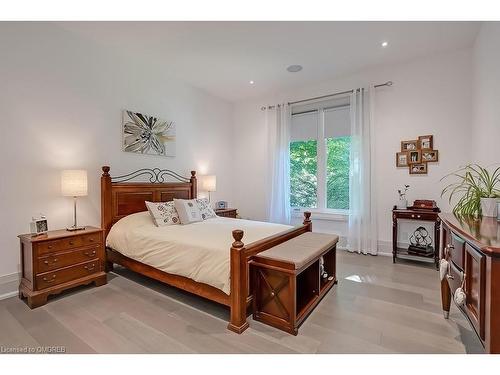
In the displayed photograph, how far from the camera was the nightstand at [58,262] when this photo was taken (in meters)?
2.46

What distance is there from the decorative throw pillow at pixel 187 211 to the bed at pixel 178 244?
19 centimetres

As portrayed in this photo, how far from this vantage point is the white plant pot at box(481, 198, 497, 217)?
1924 mm

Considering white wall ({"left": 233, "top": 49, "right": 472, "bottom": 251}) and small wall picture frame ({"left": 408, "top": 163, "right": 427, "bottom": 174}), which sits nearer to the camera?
white wall ({"left": 233, "top": 49, "right": 472, "bottom": 251})

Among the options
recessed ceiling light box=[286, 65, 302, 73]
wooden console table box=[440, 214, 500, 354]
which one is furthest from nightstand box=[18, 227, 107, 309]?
recessed ceiling light box=[286, 65, 302, 73]

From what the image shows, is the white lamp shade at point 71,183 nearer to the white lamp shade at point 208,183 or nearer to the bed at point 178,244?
the bed at point 178,244

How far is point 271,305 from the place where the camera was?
215cm

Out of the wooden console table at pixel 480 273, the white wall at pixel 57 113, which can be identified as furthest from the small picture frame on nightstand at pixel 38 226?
the wooden console table at pixel 480 273

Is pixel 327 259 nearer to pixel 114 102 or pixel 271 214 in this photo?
pixel 271 214

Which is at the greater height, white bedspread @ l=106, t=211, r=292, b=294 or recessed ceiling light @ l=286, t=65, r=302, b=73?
recessed ceiling light @ l=286, t=65, r=302, b=73

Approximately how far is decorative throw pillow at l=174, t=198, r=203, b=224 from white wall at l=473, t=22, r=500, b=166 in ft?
11.3

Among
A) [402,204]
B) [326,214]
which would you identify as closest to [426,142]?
[402,204]

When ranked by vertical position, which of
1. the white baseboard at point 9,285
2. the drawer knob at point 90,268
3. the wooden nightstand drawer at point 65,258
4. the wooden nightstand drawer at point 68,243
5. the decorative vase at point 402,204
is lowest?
the white baseboard at point 9,285

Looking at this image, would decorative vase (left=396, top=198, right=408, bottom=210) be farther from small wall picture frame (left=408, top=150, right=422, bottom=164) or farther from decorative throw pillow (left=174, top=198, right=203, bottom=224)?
decorative throw pillow (left=174, top=198, right=203, bottom=224)
